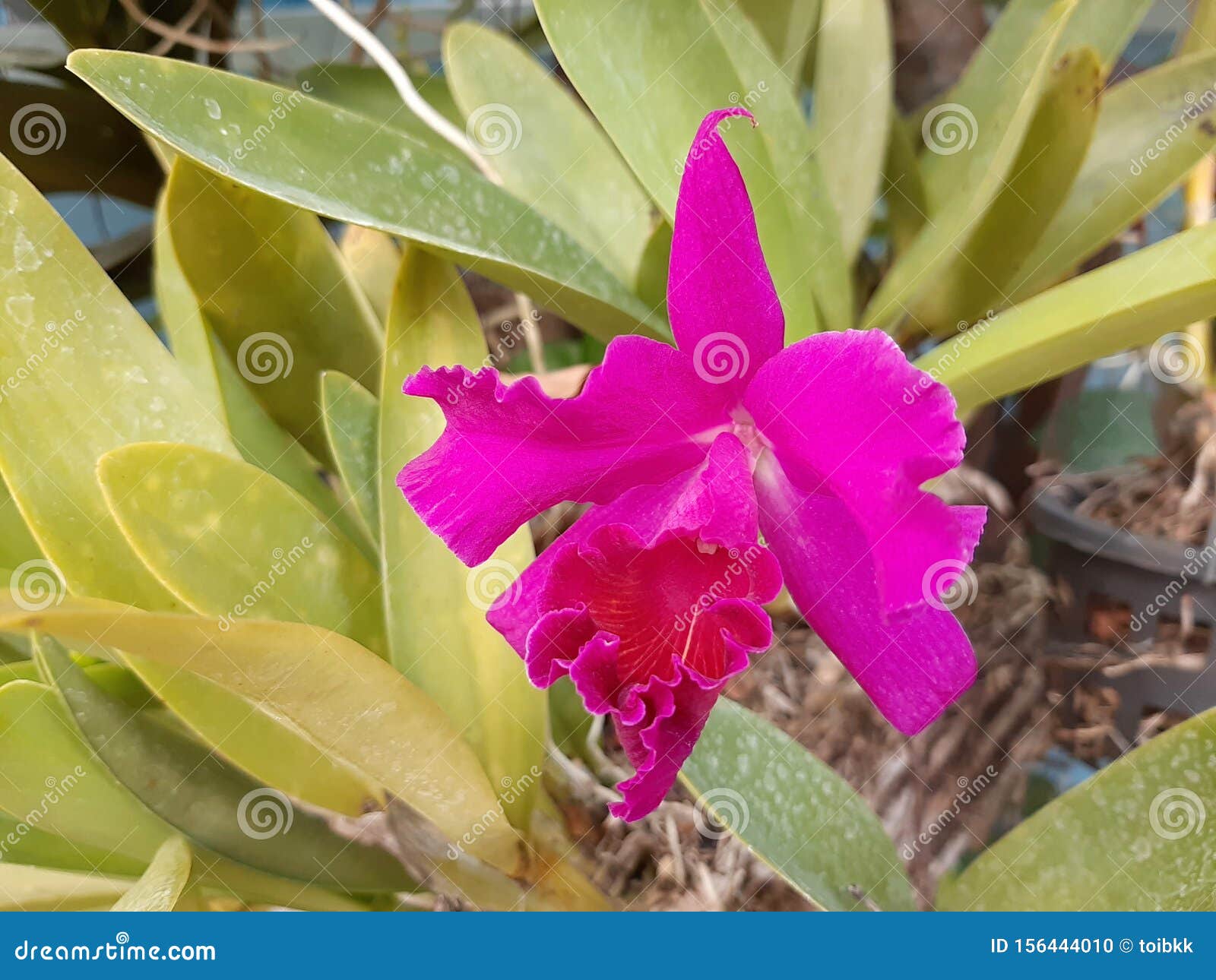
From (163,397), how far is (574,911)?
0.48 meters

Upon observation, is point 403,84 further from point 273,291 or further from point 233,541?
point 233,541

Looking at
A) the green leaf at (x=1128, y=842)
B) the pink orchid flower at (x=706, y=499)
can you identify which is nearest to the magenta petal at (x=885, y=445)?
the pink orchid flower at (x=706, y=499)

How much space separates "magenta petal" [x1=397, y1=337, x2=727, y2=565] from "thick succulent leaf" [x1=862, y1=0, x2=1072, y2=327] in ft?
1.18

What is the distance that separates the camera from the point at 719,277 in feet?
1.69

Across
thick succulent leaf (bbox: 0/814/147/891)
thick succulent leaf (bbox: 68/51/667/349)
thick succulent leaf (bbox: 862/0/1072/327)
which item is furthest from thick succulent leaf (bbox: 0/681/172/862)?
thick succulent leaf (bbox: 862/0/1072/327)

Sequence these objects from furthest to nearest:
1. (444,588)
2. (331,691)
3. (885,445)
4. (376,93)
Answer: (376,93), (444,588), (331,691), (885,445)

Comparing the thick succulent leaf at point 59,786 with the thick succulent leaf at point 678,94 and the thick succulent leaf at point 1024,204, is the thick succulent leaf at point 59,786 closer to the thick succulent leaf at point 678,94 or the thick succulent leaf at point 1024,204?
the thick succulent leaf at point 678,94

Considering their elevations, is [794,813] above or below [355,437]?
below

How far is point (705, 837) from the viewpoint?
802 millimetres

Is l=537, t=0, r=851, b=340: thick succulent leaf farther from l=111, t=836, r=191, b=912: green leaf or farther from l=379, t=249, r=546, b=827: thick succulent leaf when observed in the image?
l=111, t=836, r=191, b=912: green leaf

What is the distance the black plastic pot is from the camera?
0.91 m

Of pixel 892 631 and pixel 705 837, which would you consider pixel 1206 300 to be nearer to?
pixel 892 631

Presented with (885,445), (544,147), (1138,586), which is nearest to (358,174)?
(544,147)

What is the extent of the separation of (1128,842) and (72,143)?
4.16 ft
